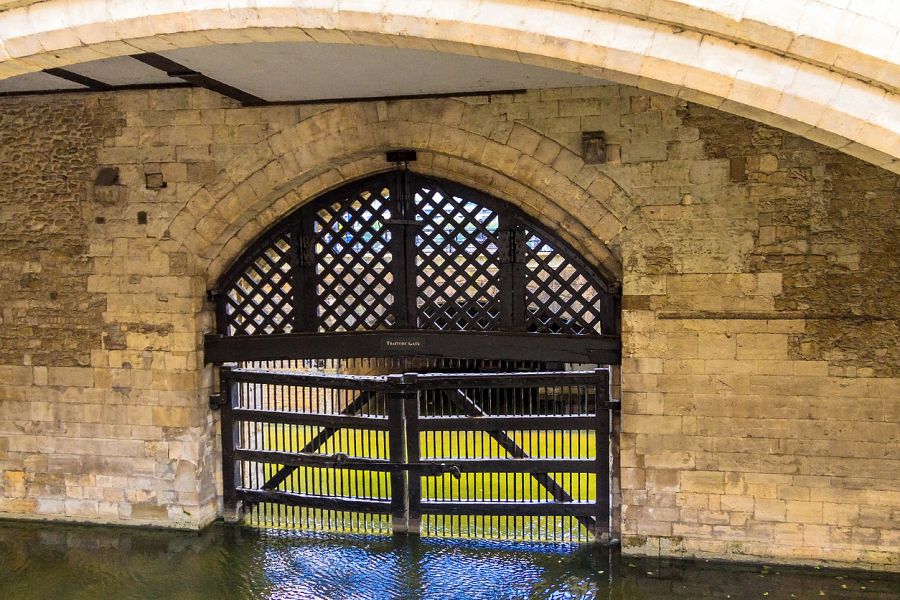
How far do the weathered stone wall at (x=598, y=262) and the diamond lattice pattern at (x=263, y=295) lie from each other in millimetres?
230

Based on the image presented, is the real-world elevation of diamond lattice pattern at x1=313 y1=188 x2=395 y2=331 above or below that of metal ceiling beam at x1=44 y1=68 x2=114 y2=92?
below

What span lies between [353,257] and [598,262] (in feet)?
6.25

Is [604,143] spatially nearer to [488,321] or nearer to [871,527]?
[488,321]

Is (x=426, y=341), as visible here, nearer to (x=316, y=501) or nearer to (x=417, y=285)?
(x=417, y=285)

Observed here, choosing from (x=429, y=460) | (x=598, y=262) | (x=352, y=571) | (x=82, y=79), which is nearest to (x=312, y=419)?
(x=429, y=460)

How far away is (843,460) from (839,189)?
5.87 ft

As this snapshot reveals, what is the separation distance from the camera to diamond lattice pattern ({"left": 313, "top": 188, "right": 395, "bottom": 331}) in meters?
6.21

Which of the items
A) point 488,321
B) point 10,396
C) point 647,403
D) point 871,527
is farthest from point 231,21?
point 871,527

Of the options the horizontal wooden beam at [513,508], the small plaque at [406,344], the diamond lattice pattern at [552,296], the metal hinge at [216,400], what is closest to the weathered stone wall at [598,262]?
the metal hinge at [216,400]

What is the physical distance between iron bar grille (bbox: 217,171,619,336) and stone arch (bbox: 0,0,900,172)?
8.90 ft

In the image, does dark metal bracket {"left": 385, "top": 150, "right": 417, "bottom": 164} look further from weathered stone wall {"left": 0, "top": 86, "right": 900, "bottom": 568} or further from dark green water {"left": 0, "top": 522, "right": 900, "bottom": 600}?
dark green water {"left": 0, "top": 522, "right": 900, "bottom": 600}

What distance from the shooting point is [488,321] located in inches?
239

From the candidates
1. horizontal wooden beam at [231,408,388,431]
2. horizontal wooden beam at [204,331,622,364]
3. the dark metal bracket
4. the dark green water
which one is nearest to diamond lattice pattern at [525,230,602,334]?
horizontal wooden beam at [204,331,622,364]

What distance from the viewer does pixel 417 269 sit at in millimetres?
6148
